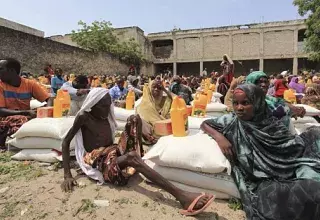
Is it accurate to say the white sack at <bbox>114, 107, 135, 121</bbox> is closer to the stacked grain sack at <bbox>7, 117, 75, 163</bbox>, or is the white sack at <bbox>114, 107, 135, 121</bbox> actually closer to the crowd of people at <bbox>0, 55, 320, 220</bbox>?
the stacked grain sack at <bbox>7, 117, 75, 163</bbox>

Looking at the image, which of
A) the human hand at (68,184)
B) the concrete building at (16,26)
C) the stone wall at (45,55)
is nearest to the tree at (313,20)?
the stone wall at (45,55)

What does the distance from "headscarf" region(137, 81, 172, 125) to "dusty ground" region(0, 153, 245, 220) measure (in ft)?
4.16

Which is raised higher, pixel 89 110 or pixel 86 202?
pixel 89 110

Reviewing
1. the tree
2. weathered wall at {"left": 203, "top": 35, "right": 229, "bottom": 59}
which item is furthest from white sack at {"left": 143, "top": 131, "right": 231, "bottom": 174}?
weathered wall at {"left": 203, "top": 35, "right": 229, "bottom": 59}

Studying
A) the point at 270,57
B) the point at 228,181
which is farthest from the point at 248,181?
the point at 270,57

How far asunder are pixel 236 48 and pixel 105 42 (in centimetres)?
1118

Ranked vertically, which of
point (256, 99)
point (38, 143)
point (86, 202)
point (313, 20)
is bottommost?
point (86, 202)

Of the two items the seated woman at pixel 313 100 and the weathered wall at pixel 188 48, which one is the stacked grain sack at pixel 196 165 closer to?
the seated woman at pixel 313 100

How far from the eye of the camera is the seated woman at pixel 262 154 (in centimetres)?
194

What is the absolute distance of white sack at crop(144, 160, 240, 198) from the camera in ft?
7.39

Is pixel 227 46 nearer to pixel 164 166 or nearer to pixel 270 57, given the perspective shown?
pixel 270 57

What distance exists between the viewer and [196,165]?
88.5 inches

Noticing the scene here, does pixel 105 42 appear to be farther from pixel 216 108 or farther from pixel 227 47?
pixel 216 108

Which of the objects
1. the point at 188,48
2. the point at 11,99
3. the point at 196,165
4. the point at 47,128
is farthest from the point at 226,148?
the point at 188,48
